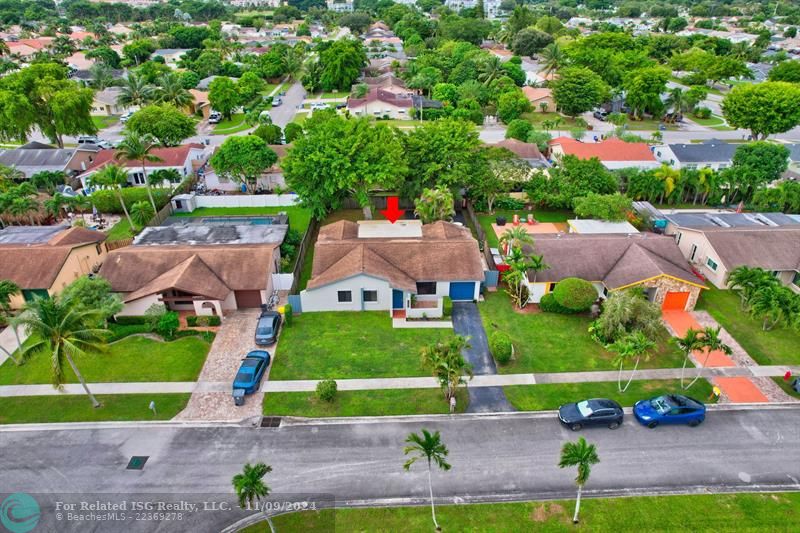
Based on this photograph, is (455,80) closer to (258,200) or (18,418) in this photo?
(258,200)

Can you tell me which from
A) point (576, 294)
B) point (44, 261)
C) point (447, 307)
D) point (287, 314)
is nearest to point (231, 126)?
point (44, 261)

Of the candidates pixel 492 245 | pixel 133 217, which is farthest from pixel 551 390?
pixel 133 217

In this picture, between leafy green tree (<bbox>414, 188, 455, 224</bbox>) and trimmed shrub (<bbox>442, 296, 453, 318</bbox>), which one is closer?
trimmed shrub (<bbox>442, 296, 453, 318</bbox>)

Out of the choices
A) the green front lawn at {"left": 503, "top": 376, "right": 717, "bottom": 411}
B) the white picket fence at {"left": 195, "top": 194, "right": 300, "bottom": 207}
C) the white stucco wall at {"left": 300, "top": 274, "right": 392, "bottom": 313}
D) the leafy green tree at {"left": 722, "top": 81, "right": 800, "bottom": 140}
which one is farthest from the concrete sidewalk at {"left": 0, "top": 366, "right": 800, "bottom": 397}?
the leafy green tree at {"left": 722, "top": 81, "right": 800, "bottom": 140}

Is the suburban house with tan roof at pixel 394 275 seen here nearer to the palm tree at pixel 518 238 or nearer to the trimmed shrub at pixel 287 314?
the trimmed shrub at pixel 287 314

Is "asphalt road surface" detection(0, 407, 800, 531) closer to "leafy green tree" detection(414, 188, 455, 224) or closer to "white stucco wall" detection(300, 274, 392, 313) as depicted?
"white stucco wall" detection(300, 274, 392, 313)

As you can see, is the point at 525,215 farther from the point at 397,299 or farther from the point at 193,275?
the point at 193,275
